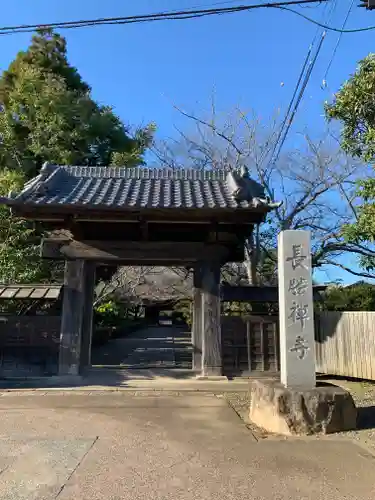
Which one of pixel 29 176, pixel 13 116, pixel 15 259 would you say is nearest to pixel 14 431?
pixel 15 259

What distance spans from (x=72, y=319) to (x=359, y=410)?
20.6 ft

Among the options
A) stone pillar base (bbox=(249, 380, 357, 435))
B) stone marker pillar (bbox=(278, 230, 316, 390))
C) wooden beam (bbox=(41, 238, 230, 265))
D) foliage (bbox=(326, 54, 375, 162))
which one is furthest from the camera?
wooden beam (bbox=(41, 238, 230, 265))

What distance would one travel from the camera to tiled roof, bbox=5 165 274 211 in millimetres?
8602

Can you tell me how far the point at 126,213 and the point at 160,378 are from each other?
3910mm

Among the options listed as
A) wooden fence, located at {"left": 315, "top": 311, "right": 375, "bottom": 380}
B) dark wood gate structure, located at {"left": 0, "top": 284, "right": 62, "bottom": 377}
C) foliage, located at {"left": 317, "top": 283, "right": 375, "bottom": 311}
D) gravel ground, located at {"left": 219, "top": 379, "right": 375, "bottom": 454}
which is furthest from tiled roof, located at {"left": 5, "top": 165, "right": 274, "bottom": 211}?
foliage, located at {"left": 317, "top": 283, "right": 375, "bottom": 311}

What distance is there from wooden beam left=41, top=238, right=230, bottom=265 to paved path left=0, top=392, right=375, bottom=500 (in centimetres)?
389

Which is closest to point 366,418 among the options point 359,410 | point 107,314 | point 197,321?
point 359,410

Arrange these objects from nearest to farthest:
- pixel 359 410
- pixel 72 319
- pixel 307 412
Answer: pixel 307 412 < pixel 359 410 < pixel 72 319

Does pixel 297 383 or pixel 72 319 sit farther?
pixel 72 319

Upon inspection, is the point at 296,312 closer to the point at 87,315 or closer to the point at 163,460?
the point at 163,460

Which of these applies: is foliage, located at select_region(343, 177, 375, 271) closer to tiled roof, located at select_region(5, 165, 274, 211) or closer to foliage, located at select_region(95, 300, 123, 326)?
tiled roof, located at select_region(5, 165, 274, 211)

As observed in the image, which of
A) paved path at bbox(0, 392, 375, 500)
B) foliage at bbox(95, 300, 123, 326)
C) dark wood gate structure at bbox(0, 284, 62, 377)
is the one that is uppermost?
foliage at bbox(95, 300, 123, 326)

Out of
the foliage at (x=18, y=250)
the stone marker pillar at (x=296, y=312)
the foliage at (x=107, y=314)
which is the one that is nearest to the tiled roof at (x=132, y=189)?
the stone marker pillar at (x=296, y=312)

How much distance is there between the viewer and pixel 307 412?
17.9 feet
